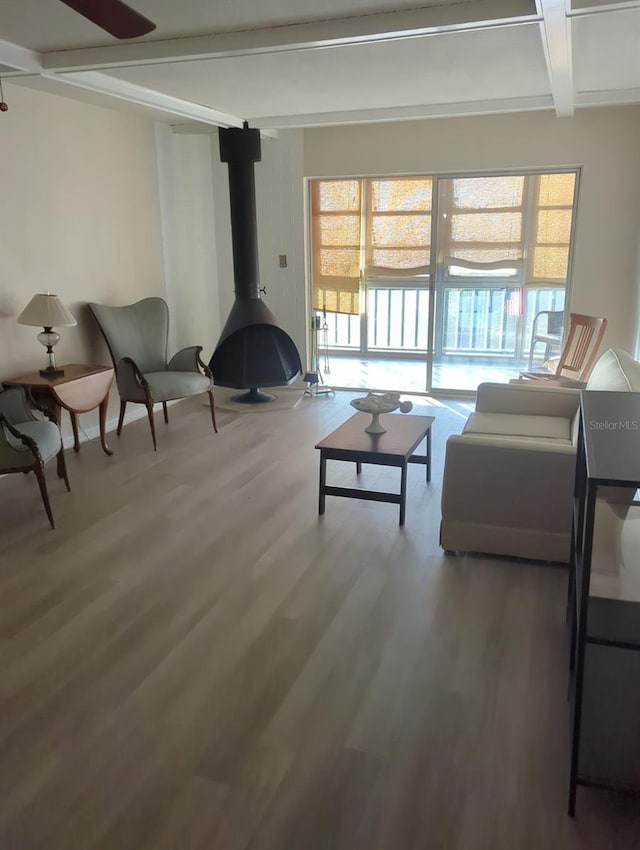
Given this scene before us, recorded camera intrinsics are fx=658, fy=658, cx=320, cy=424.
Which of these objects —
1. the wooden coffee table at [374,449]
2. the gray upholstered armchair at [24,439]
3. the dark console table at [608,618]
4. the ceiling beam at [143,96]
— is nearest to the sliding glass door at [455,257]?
the ceiling beam at [143,96]

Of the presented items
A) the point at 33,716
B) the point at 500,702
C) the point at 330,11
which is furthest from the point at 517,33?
the point at 33,716

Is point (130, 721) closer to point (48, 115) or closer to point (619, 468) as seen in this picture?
point (619, 468)

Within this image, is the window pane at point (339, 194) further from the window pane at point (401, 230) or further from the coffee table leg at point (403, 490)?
the coffee table leg at point (403, 490)

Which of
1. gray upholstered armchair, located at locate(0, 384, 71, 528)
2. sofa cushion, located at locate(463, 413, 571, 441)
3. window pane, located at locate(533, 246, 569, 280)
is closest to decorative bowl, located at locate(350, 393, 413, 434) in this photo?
sofa cushion, located at locate(463, 413, 571, 441)

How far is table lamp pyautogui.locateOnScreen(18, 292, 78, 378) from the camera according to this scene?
401cm

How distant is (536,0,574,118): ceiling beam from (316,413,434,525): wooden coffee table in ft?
6.26

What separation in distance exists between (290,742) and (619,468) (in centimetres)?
121

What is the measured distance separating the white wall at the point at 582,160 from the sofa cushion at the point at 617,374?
6.13 ft

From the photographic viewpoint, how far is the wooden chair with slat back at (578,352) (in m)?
4.91

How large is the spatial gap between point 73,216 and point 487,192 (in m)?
3.40

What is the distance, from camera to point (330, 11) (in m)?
2.65

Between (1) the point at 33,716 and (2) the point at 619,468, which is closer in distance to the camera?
(2) the point at 619,468

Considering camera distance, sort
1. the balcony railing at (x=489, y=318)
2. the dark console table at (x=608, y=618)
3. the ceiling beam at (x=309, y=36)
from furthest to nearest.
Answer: the balcony railing at (x=489, y=318)
the ceiling beam at (x=309, y=36)
the dark console table at (x=608, y=618)

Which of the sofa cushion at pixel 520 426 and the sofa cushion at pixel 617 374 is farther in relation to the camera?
the sofa cushion at pixel 520 426
